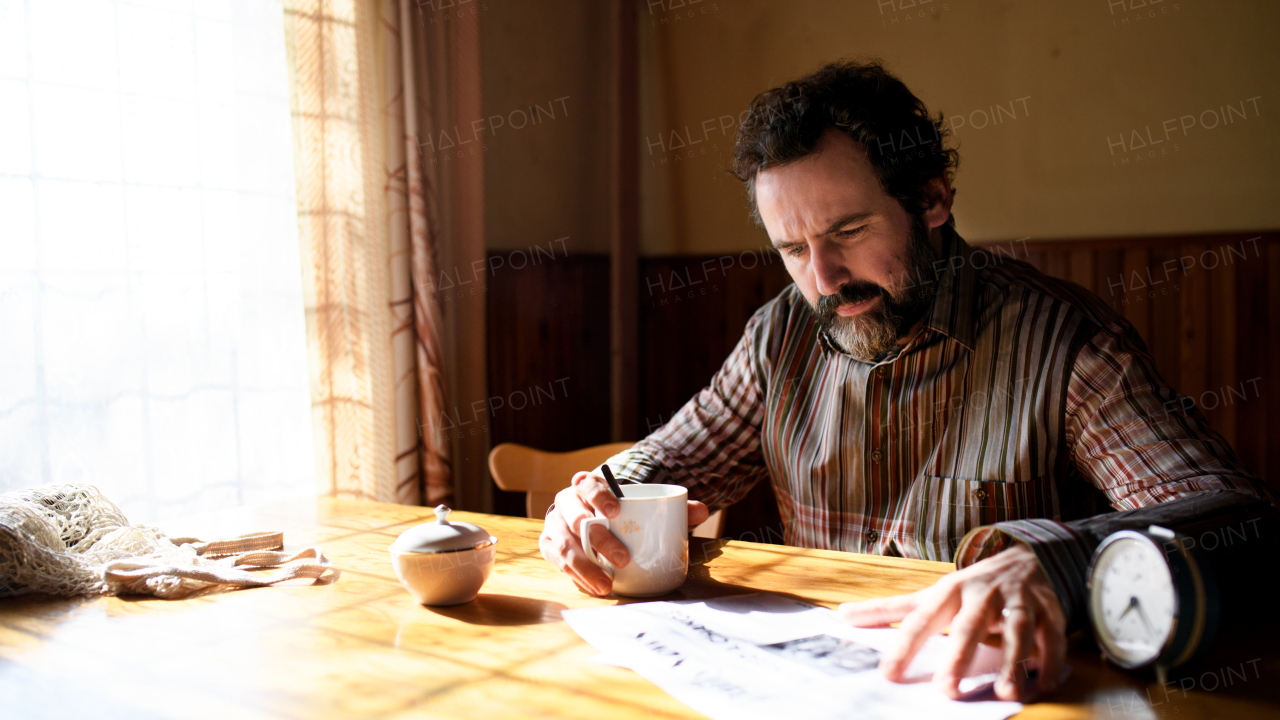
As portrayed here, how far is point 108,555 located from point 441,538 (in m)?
0.47

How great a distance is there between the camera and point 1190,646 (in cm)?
72

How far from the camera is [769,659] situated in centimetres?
81

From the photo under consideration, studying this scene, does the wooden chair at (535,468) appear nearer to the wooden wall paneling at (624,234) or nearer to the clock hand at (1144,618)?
the clock hand at (1144,618)

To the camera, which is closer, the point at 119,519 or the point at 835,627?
the point at 835,627

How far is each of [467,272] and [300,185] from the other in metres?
0.64

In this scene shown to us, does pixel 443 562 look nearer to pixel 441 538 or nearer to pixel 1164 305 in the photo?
pixel 441 538

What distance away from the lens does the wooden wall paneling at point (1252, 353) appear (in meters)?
2.60

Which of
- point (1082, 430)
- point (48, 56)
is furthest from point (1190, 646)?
point (48, 56)

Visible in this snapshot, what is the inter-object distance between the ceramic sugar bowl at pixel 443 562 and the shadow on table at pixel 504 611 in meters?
0.01

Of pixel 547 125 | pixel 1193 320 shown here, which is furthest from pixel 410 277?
pixel 1193 320

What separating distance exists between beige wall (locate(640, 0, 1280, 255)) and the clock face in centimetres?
235

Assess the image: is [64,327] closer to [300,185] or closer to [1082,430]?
[300,185]

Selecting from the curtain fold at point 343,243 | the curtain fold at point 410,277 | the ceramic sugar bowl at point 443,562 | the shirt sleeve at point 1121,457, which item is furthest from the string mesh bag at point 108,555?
the curtain fold at point 410,277

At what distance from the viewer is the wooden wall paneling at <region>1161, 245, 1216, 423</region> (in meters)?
2.68
